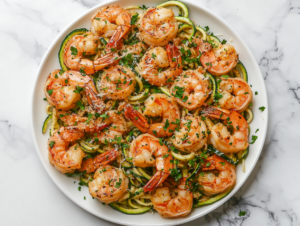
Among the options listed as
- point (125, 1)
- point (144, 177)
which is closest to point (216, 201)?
point (144, 177)

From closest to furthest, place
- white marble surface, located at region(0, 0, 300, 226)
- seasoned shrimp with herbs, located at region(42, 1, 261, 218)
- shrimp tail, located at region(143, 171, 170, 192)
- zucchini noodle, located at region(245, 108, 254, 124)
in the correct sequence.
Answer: shrimp tail, located at region(143, 171, 170, 192) < seasoned shrimp with herbs, located at region(42, 1, 261, 218) < zucchini noodle, located at region(245, 108, 254, 124) < white marble surface, located at region(0, 0, 300, 226)

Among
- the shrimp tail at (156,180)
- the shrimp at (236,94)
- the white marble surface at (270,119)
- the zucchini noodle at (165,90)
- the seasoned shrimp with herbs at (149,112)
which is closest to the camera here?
the shrimp tail at (156,180)

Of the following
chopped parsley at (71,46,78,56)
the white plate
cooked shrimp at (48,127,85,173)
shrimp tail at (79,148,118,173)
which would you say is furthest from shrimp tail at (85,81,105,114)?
the white plate

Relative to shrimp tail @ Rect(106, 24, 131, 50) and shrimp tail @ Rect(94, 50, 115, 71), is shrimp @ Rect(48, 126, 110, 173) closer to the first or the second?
shrimp tail @ Rect(94, 50, 115, 71)

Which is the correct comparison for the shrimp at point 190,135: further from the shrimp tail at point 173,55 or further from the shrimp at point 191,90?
the shrimp tail at point 173,55

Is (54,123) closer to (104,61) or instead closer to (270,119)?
(104,61)

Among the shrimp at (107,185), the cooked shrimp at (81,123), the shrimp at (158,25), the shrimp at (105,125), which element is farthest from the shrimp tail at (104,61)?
the shrimp at (107,185)
